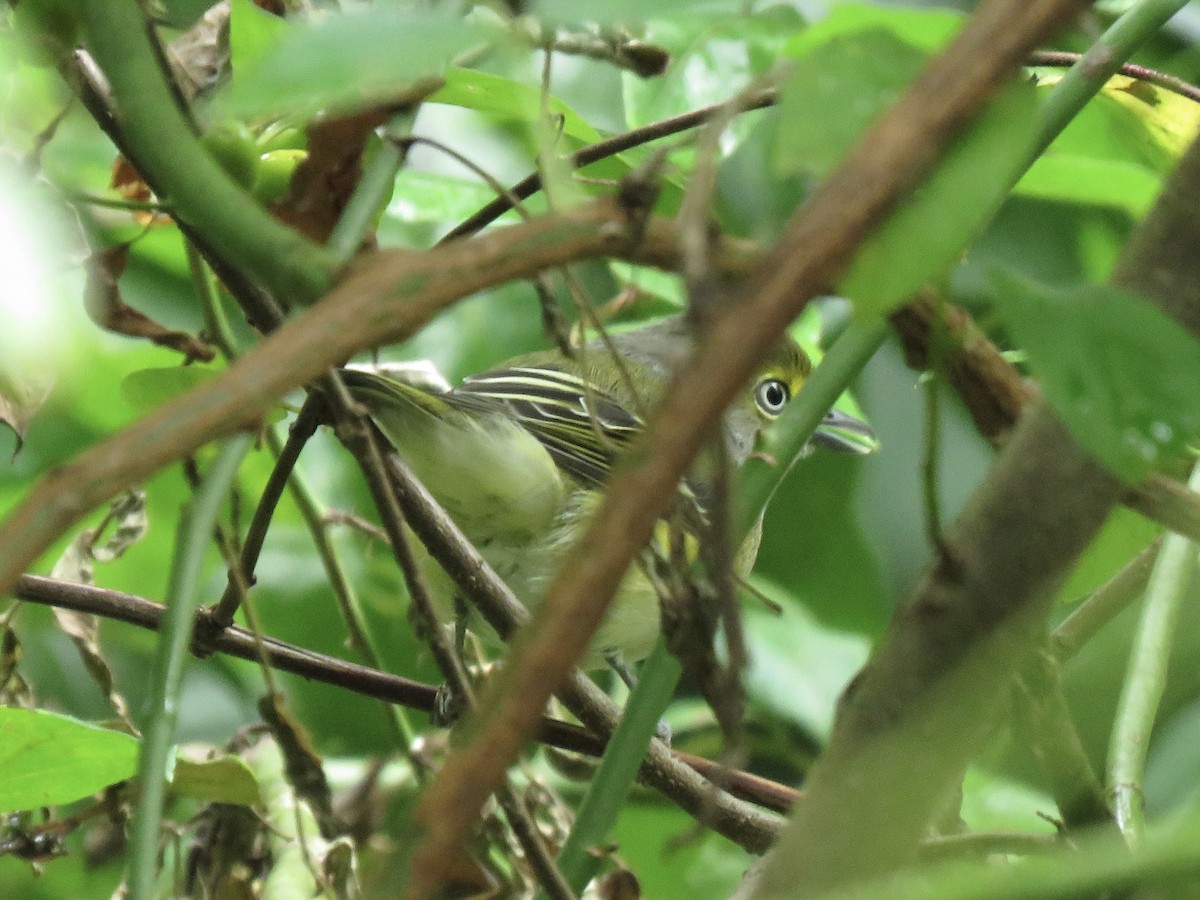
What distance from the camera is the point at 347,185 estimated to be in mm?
1010

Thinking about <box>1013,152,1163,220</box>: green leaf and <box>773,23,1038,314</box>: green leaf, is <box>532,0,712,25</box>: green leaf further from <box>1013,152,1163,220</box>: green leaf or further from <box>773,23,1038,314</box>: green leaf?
<box>1013,152,1163,220</box>: green leaf

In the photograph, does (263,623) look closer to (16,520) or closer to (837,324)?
(837,324)

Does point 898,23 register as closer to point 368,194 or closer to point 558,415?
point 368,194

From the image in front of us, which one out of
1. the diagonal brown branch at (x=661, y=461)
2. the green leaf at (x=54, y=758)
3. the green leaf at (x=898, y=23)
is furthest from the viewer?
the green leaf at (x=54, y=758)

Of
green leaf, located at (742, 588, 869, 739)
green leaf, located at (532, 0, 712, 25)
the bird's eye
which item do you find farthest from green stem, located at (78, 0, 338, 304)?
the bird's eye

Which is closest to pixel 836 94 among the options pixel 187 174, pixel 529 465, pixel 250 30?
pixel 187 174

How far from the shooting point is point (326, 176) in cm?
100

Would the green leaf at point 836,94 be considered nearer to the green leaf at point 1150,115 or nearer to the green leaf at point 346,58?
the green leaf at point 346,58

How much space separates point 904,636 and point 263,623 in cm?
174

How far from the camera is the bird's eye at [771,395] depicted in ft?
9.68

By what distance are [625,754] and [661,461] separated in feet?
1.50

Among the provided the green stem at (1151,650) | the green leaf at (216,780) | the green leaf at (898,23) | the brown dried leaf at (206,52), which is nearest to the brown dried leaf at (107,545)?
the green leaf at (216,780)

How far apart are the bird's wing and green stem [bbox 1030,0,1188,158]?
4.55 ft

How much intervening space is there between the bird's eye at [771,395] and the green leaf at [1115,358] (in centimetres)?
233
